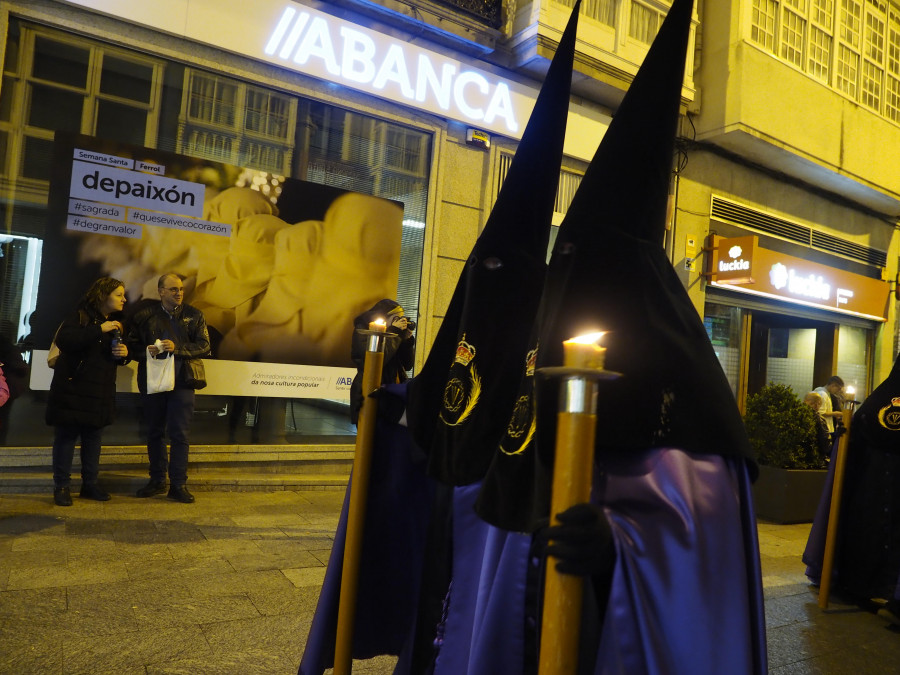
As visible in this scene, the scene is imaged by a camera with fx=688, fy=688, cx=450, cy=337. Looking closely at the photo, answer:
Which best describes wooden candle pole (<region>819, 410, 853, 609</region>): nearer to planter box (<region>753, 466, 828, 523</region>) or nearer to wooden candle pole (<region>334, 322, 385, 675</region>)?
planter box (<region>753, 466, 828, 523</region>)

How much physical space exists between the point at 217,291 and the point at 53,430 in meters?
2.04

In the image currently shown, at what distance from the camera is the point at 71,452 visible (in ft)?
19.2

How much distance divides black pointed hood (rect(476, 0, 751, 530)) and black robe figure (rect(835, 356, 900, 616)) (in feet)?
13.6

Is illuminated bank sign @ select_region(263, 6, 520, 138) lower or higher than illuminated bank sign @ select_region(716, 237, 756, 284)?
higher

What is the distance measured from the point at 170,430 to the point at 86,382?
2.87 feet

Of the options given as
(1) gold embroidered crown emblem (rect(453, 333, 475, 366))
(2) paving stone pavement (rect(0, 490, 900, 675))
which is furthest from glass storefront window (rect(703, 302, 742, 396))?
(1) gold embroidered crown emblem (rect(453, 333, 475, 366))

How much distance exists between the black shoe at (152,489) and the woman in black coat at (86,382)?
32 centimetres

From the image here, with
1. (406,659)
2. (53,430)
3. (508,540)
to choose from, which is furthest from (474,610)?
(53,430)

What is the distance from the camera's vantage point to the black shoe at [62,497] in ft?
18.8

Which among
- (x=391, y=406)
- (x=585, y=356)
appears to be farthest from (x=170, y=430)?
(x=585, y=356)

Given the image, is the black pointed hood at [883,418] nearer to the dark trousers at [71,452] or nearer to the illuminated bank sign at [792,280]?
the dark trousers at [71,452]

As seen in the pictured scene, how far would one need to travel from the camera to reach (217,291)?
288 inches

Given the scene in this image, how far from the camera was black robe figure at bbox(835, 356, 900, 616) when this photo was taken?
4.87 meters

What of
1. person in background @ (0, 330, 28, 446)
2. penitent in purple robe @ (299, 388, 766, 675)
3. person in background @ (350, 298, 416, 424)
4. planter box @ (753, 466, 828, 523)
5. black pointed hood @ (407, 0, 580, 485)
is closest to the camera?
penitent in purple robe @ (299, 388, 766, 675)
